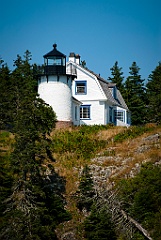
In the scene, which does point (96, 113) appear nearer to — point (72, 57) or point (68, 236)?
point (72, 57)

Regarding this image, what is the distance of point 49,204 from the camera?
26.6 m

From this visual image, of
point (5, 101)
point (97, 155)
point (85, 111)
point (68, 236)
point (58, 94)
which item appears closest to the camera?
point (68, 236)

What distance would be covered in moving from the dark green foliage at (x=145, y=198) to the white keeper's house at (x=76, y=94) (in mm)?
12885

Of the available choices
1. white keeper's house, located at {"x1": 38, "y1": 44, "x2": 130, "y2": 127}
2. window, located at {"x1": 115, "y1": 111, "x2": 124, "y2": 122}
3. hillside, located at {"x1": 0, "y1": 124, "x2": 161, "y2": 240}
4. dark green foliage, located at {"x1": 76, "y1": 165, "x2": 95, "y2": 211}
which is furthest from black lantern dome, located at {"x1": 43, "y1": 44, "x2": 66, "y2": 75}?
dark green foliage, located at {"x1": 76, "y1": 165, "x2": 95, "y2": 211}

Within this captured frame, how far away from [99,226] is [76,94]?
21165mm

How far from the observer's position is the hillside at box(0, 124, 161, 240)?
27.8 meters

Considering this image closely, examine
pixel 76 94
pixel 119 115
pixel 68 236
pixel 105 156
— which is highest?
pixel 76 94

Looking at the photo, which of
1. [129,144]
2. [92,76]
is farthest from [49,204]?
[92,76]

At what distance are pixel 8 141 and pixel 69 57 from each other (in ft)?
44.2

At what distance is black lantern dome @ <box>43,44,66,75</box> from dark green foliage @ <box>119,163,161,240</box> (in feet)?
45.7

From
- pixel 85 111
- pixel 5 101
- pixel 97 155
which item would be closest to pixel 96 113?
pixel 85 111

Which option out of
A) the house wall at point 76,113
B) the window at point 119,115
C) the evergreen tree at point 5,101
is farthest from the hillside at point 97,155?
the window at point 119,115

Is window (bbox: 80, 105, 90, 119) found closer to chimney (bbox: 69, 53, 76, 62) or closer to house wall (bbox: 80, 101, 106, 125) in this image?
house wall (bbox: 80, 101, 106, 125)

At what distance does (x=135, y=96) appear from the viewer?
56.0 metres
